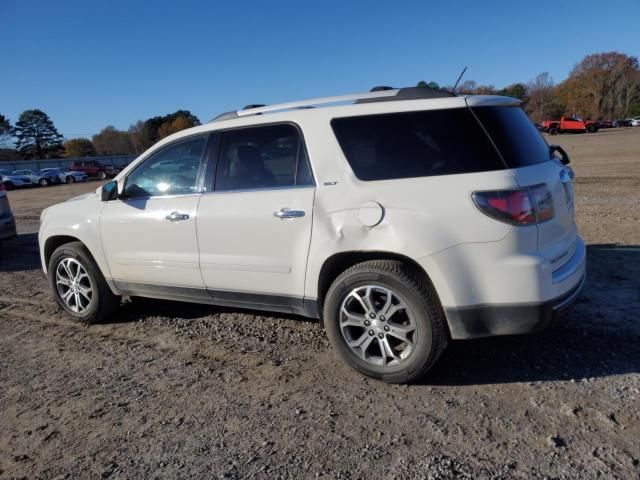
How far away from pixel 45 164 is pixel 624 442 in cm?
6840

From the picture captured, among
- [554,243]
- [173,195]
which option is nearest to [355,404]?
[554,243]

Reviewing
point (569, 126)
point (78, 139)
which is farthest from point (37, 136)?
point (569, 126)

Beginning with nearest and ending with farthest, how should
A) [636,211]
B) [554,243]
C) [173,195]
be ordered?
[554,243] → [173,195] → [636,211]

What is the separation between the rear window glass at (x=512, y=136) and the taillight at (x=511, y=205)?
21cm

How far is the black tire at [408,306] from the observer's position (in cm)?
320

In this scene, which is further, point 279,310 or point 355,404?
point 279,310

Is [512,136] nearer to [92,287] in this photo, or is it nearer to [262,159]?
[262,159]

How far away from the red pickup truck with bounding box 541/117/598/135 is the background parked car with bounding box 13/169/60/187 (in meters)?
49.1

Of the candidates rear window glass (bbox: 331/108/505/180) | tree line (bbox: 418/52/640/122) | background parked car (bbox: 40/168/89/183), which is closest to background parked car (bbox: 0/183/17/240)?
rear window glass (bbox: 331/108/505/180)

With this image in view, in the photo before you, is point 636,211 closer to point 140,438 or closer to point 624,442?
point 624,442

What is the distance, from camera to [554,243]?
317cm

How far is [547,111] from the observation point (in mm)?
99312

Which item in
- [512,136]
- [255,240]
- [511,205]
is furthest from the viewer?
[255,240]

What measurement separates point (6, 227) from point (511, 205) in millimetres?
8693
